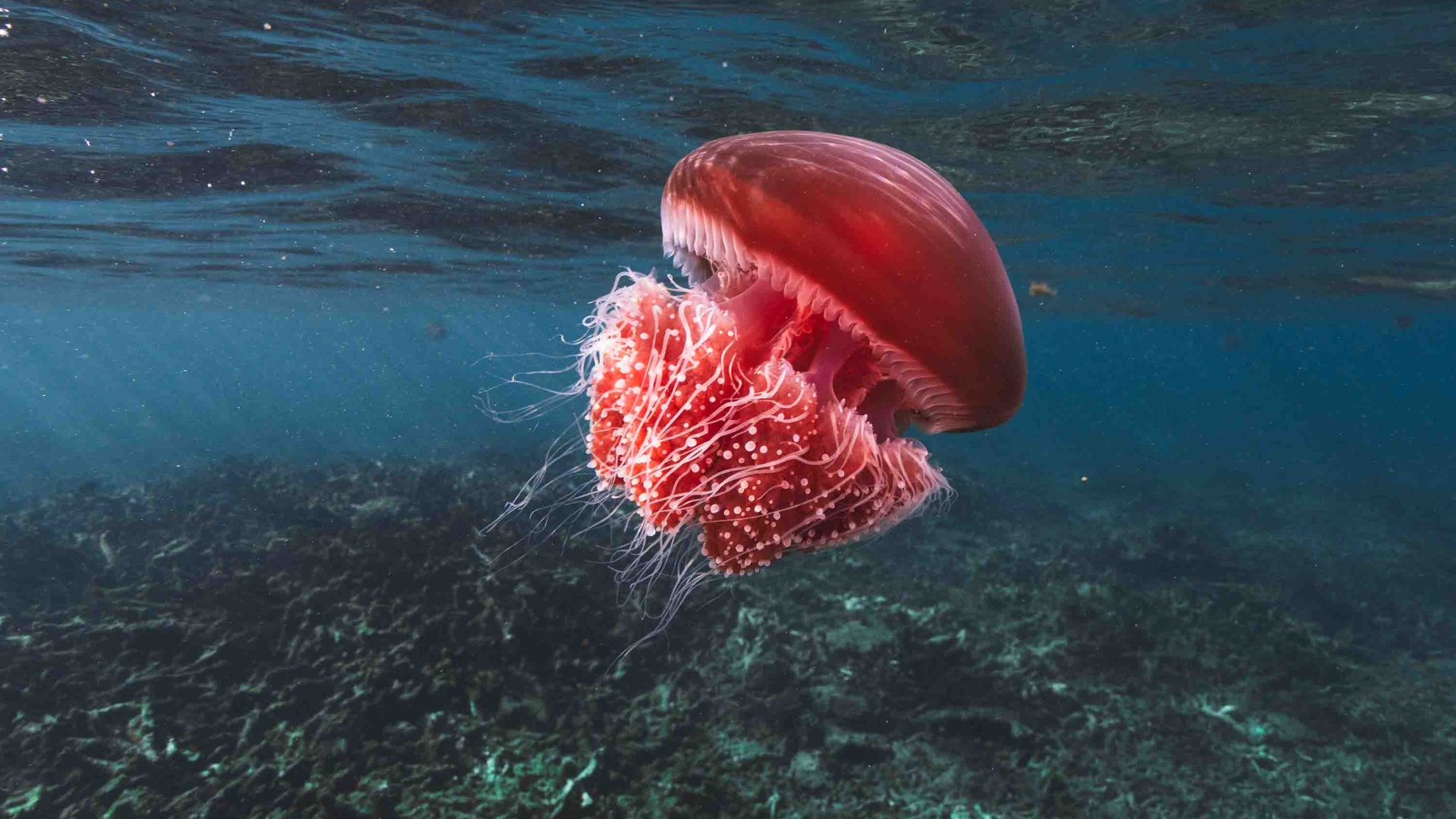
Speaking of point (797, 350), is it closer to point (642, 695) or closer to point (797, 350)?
point (797, 350)

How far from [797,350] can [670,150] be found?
25.7ft

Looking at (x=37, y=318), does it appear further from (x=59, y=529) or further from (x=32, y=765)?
(x=32, y=765)

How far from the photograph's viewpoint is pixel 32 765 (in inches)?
182

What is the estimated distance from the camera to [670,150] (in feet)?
30.3

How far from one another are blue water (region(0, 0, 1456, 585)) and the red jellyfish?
14.9ft

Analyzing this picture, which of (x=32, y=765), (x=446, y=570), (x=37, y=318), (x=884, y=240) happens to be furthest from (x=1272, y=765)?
(x=37, y=318)

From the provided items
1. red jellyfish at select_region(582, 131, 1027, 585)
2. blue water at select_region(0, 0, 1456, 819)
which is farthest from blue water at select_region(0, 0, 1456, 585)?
red jellyfish at select_region(582, 131, 1027, 585)

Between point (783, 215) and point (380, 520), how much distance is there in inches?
322

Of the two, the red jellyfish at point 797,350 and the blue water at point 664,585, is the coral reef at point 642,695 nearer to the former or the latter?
the blue water at point 664,585

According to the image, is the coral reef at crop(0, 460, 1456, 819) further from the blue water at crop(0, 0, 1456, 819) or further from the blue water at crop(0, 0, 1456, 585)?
the blue water at crop(0, 0, 1456, 585)

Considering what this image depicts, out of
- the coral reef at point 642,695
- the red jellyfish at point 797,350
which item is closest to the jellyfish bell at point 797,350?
the red jellyfish at point 797,350

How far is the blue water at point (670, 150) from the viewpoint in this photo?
239 inches

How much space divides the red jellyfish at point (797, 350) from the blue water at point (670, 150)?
455 cm

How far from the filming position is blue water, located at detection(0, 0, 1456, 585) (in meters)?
6.07
